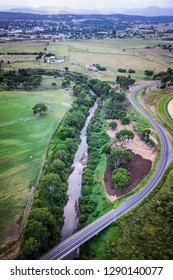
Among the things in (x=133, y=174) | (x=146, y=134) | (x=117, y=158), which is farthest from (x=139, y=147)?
(x=133, y=174)

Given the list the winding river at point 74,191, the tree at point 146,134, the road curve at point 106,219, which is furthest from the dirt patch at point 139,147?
the winding river at point 74,191

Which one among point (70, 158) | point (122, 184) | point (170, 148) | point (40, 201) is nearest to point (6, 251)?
point (40, 201)

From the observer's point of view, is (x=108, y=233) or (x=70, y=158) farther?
(x=70, y=158)

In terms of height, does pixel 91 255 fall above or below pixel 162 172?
below

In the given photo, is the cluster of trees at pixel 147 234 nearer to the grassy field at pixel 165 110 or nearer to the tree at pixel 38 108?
the grassy field at pixel 165 110

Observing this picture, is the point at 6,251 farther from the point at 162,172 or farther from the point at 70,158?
the point at 162,172

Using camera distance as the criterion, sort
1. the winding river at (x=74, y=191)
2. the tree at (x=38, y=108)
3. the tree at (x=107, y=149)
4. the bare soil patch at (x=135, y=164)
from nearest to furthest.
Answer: the winding river at (x=74, y=191)
the bare soil patch at (x=135, y=164)
the tree at (x=107, y=149)
the tree at (x=38, y=108)
